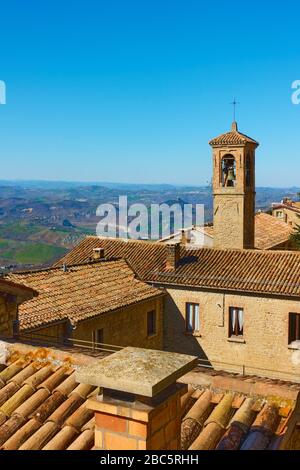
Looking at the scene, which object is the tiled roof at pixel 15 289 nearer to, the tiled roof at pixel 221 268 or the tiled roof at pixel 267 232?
the tiled roof at pixel 221 268

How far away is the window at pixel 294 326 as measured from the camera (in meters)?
18.2

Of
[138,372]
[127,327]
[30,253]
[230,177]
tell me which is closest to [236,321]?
[127,327]

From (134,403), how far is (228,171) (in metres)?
24.1

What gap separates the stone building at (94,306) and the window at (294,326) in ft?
17.0

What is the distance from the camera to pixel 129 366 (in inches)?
162

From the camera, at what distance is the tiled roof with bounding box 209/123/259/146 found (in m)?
26.1

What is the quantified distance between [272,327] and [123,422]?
15544 millimetres

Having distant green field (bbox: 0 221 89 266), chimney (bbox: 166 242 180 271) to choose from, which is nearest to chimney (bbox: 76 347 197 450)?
chimney (bbox: 166 242 180 271)

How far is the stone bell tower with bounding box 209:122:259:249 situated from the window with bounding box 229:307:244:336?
8229 millimetres

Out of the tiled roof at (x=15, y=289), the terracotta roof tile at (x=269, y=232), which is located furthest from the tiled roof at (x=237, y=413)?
the terracotta roof tile at (x=269, y=232)

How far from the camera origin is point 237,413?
5074 mm

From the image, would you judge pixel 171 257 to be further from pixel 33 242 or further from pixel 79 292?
pixel 33 242
